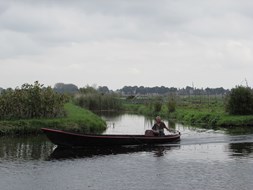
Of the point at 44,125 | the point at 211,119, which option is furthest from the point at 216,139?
the point at 211,119

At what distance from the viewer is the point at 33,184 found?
20.5 m

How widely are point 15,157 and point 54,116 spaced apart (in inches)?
694

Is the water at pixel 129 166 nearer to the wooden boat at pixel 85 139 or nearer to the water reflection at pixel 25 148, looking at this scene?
the water reflection at pixel 25 148

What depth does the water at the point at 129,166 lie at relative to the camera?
66.9ft

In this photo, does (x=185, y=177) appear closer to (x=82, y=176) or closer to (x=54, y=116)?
(x=82, y=176)

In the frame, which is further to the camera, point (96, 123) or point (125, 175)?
point (96, 123)

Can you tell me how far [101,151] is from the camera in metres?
31.0

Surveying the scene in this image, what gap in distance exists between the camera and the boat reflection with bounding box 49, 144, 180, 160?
95.8 feet

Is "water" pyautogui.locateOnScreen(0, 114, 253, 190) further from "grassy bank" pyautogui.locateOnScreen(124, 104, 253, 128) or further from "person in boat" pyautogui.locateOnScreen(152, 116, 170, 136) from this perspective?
"grassy bank" pyautogui.locateOnScreen(124, 104, 253, 128)

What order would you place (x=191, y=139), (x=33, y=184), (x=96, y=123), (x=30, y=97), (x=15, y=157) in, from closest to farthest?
(x=33, y=184)
(x=15, y=157)
(x=191, y=139)
(x=30, y=97)
(x=96, y=123)

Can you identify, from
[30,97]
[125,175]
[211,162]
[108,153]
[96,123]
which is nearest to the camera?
[125,175]

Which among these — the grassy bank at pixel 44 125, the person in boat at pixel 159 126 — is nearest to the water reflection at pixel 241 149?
the person in boat at pixel 159 126

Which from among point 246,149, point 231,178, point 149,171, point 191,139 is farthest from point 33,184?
point 191,139

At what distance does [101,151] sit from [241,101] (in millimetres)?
26937
